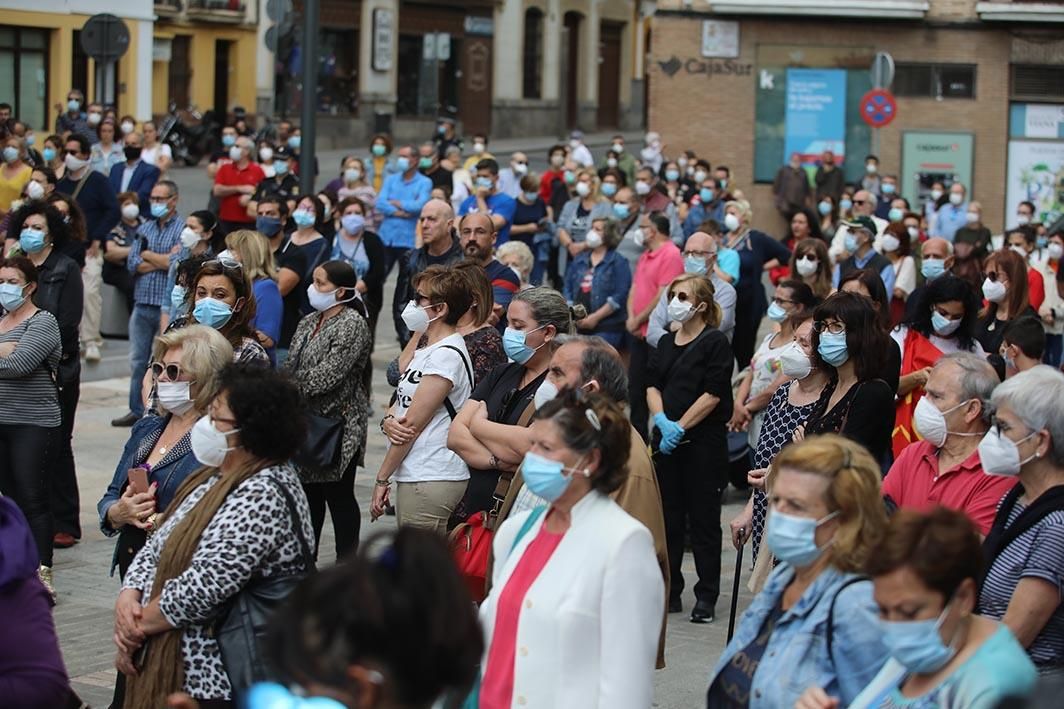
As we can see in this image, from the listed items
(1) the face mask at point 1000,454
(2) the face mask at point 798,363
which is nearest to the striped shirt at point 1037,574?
(1) the face mask at point 1000,454

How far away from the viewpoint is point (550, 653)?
16.5 ft

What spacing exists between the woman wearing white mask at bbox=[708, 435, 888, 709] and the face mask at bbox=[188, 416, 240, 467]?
179 centimetres

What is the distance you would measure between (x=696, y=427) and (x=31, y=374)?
340cm

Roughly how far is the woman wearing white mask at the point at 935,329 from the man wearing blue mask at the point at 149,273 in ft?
19.9

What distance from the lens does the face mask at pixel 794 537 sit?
4887 mm

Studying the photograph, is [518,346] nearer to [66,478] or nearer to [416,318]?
[416,318]

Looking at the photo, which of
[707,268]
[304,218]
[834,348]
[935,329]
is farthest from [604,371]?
[304,218]

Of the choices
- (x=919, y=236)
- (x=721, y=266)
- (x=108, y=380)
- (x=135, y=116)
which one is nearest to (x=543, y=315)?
(x=721, y=266)

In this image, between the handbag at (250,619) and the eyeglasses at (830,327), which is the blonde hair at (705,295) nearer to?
the eyeglasses at (830,327)

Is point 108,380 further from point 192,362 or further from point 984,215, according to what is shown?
point 984,215

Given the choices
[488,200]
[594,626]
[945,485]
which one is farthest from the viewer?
[488,200]

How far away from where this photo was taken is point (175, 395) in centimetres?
685

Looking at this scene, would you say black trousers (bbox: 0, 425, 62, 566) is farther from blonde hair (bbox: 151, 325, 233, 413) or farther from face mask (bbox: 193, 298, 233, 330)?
blonde hair (bbox: 151, 325, 233, 413)

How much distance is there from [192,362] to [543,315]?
1.59 meters
